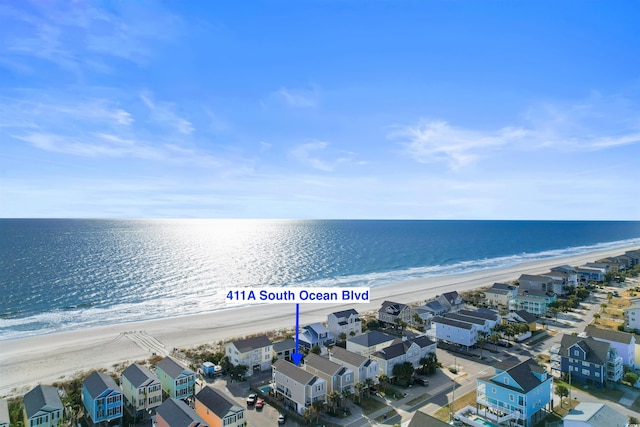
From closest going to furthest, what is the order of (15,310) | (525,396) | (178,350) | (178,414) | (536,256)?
(178,414)
(525,396)
(178,350)
(15,310)
(536,256)

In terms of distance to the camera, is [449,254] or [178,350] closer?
[178,350]

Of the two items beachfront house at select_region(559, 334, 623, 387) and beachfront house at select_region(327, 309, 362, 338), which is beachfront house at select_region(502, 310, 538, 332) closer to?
beachfront house at select_region(559, 334, 623, 387)

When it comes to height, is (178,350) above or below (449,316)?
below

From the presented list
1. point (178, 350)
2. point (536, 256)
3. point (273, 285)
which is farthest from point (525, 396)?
point (536, 256)

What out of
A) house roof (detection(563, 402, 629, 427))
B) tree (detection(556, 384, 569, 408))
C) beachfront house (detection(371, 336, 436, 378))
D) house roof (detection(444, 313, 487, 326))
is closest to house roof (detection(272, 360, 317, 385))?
beachfront house (detection(371, 336, 436, 378))

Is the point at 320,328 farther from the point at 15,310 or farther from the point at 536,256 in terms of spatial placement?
the point at 536,256

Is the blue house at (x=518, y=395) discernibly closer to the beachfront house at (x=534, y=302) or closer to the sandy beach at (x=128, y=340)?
the sandy beach at (x=128, y=340)
